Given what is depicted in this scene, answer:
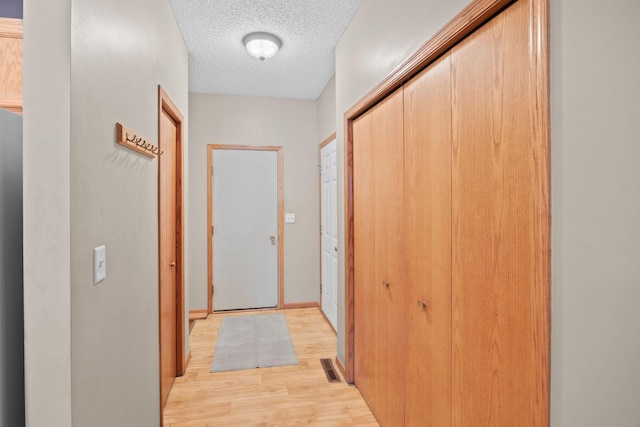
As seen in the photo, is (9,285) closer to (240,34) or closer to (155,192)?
(155,192)

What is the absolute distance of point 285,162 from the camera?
13.5 feet

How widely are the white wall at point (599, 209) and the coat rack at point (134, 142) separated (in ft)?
4.79

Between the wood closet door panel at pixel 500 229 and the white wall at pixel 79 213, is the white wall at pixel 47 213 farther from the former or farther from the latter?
the wood closet door panel at pixel 500 229

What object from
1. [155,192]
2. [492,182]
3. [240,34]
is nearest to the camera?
[492,182]

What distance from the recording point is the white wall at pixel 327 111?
11.3ft

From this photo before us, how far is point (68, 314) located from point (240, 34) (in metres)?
2.37

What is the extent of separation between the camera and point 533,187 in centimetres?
86

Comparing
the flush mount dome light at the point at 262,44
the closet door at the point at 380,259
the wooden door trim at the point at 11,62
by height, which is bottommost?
the closet door at the point at 380,259

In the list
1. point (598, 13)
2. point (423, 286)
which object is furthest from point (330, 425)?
point (598, 13)

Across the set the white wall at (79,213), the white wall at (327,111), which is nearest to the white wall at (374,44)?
the white wall at (327,111)

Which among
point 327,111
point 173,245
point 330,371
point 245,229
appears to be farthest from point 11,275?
point 327,111

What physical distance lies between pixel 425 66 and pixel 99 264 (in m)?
1.52

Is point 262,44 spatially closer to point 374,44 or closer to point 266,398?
point 374,44

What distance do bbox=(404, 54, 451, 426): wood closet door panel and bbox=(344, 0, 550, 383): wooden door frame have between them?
0.07m
